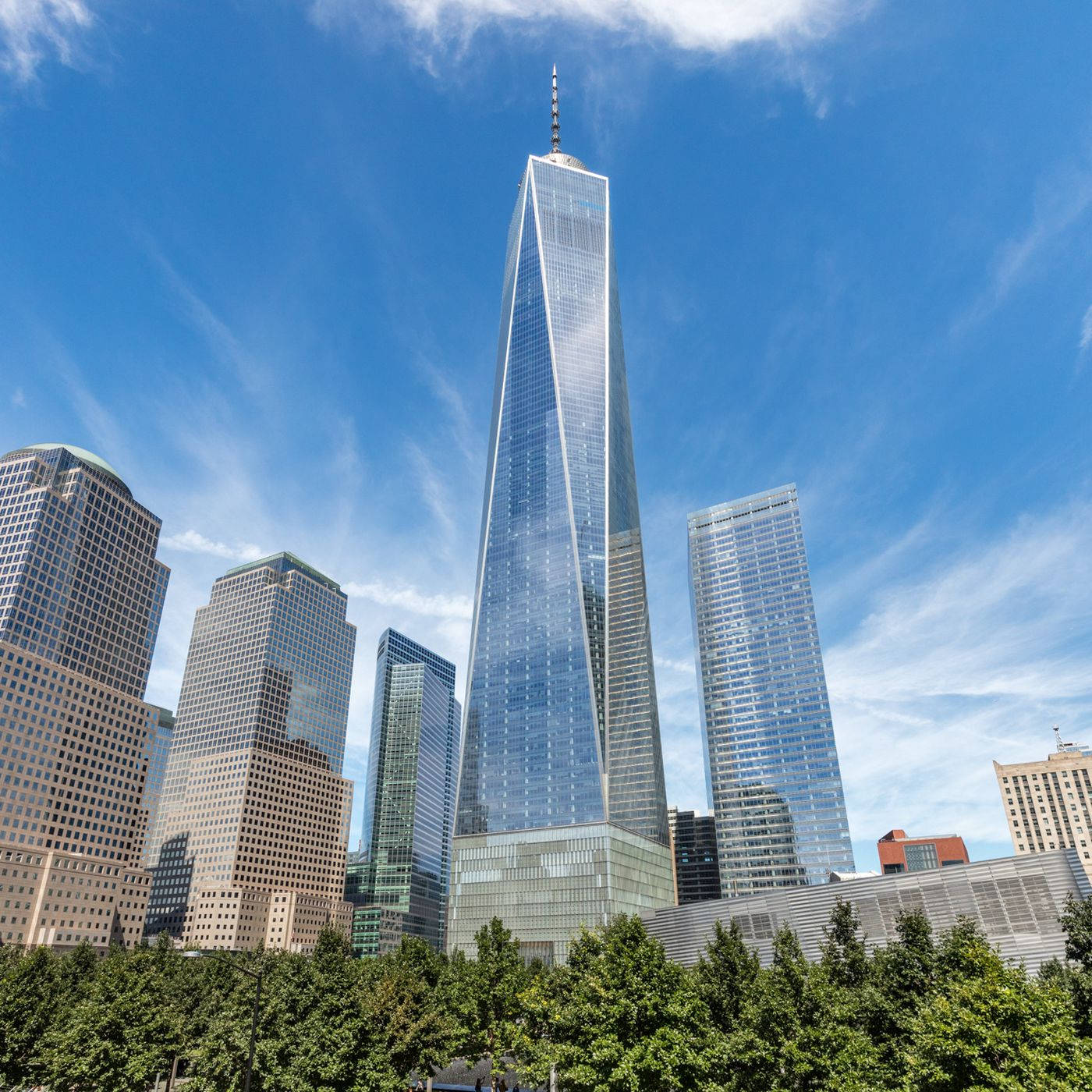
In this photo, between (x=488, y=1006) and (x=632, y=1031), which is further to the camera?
(x=488, y=1006)

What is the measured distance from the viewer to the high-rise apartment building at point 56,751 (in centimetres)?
15825

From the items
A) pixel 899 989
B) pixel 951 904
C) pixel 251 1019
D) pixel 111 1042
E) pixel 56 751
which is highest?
pixel 56 751

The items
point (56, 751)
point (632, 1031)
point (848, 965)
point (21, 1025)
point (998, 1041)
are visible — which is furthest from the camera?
point (56, 751)

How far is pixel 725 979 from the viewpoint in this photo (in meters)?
56.6

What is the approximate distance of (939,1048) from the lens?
33.7 metres

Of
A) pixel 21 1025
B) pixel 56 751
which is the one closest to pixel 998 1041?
pixel 21 1025

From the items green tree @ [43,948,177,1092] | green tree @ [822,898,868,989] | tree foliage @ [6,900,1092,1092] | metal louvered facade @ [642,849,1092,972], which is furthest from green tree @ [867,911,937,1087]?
green tree @ [43,948,177,1092]

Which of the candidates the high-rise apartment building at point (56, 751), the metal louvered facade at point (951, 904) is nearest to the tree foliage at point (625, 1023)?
the metal louvered facade at point (951, 904)

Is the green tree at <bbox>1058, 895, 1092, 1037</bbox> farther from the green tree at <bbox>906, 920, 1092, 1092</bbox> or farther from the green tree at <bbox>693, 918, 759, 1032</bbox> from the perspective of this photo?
the green tree at <bbox>693, 918, 759, 1032</bbox>

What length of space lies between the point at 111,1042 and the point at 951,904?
77.9 meters

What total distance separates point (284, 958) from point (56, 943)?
126 metres

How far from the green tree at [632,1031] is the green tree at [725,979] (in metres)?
5.76

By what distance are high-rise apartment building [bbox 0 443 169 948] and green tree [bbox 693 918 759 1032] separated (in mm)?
151826

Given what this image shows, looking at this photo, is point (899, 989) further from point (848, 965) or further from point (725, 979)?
point (725, 979)
